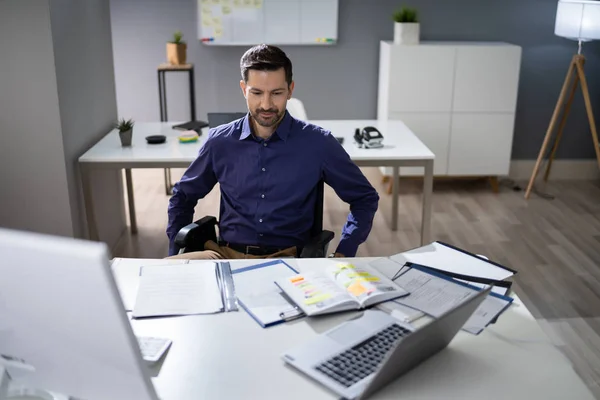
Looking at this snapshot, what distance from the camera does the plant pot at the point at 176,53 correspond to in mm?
5305

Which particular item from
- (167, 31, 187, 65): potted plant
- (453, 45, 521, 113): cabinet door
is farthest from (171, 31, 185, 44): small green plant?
(453, 45, 521, 113): cabinet door

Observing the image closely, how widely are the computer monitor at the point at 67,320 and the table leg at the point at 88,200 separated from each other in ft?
7.56

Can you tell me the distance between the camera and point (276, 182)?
2541 mm

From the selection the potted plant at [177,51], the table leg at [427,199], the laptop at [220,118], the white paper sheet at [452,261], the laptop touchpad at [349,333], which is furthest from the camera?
the potted plant at [177,51]

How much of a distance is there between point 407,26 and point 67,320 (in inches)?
177

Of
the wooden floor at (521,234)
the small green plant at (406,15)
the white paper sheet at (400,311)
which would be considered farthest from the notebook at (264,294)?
the small green plant at (406,15)

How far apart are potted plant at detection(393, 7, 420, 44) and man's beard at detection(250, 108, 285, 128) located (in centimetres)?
302

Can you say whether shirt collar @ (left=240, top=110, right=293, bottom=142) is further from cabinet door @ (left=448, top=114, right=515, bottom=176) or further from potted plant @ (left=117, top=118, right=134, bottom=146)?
cabinet door @ (left=448, top=114, right=515, bottom=176)

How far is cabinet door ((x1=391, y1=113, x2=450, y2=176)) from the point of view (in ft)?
17.5

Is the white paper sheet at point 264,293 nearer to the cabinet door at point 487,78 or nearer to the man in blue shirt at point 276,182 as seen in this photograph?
the man in blue shirt at point 276,182

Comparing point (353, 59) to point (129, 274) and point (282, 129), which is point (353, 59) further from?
point (129, 274)

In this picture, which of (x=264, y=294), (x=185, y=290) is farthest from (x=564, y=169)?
(x=185, y=290)


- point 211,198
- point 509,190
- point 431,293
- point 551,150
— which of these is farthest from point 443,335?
point 551,150

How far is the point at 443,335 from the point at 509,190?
4303 mm
